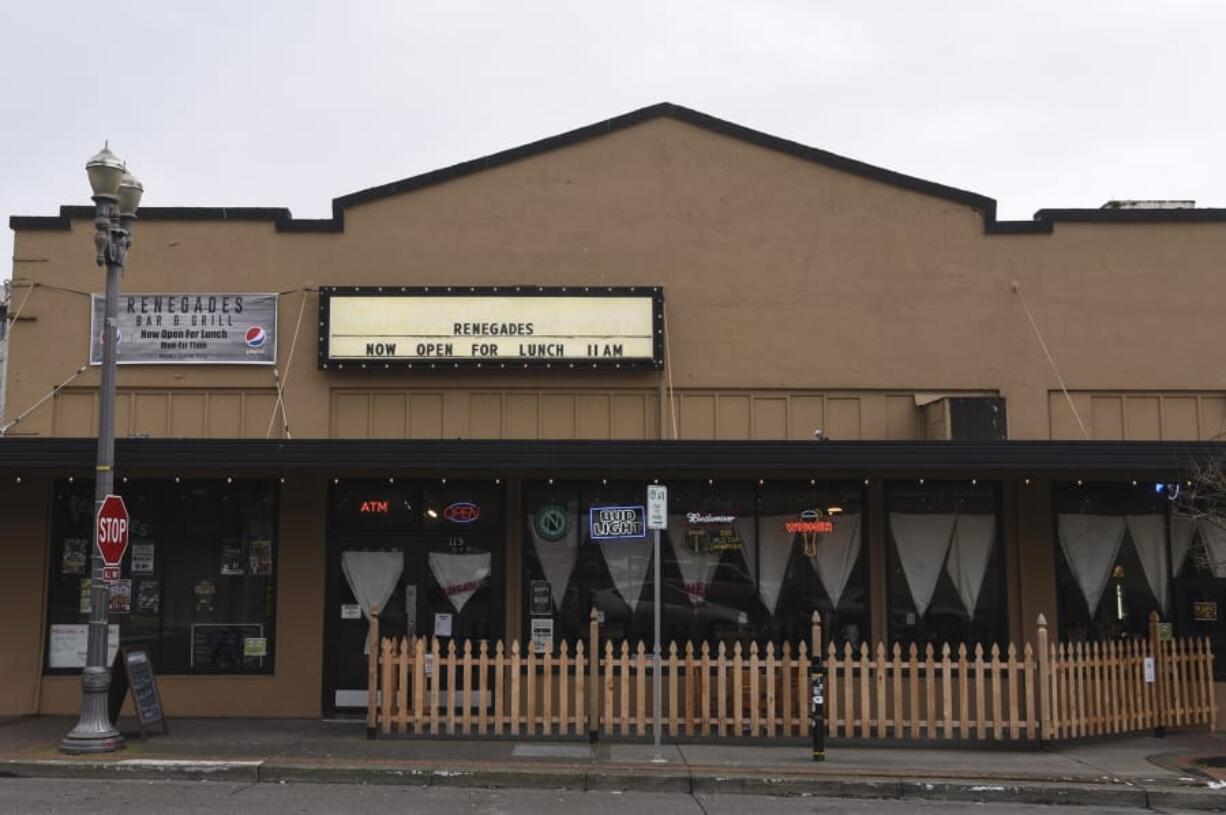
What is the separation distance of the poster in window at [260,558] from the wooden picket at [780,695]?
2.21 meters

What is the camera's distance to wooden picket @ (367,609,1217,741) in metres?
12.5

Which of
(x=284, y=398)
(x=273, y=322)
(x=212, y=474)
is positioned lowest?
(x=212, y=474)

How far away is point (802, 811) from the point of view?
10023 millimetres

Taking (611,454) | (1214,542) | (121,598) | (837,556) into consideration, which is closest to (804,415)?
(837,556)

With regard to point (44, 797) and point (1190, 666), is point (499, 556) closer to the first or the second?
point (44, 797)

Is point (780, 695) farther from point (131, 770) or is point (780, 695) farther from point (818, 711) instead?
point (131, 770)

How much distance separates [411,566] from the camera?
14.4 meters

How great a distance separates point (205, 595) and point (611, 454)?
573cm

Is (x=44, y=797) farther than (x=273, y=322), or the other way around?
(x=273, y=322)

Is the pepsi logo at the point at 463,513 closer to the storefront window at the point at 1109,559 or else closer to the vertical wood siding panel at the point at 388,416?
the vertical wood siding panel at the point at 388,416

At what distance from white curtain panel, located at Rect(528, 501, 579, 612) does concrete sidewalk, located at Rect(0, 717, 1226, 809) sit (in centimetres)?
227

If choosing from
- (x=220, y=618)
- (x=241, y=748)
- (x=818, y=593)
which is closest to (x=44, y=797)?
(x=241, y=748)

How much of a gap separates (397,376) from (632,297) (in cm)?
322

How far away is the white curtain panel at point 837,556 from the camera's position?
1445 centimetres
